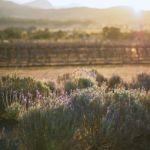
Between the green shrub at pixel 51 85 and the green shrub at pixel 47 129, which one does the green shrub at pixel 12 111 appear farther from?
the green shrub at pixel 47 129

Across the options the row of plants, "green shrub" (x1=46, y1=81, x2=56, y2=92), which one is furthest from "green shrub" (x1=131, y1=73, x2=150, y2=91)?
the row of plants

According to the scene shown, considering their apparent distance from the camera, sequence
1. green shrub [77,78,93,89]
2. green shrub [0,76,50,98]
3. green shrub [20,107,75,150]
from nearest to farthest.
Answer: green shrub [20,107,75,150]
green shrub [0,76,50,98]
green shrub [77,78,93,89]

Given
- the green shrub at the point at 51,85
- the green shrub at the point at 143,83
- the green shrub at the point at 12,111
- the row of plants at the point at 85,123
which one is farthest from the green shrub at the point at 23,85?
the row of plants at the point at 85,123

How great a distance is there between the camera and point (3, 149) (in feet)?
30.5

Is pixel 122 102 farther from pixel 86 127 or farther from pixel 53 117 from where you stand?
pixel 53 117

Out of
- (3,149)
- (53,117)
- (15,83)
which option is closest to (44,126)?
(53,117)

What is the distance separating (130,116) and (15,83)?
644cm

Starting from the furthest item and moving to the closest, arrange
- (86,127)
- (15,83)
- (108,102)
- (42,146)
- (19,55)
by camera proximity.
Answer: (19,55) < (15,83) < (108,102) < (86,127) < (42,146)

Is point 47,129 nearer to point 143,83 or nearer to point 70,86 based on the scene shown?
point 70,86

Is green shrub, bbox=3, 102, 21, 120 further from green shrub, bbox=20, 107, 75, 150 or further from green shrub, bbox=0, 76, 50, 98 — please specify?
green shrub, bbox=20, 107, 75, 150

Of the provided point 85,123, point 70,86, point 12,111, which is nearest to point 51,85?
point 70,86

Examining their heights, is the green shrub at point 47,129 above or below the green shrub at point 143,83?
above

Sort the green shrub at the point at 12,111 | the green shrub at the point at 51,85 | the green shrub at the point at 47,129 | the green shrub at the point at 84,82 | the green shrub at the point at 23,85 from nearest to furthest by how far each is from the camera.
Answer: the green shrub at the point at 47,129, the green shrub at the point at 12,111, the green shrub at the point at 23,85, the green shrub at the point at 51,85, the green shrub at the point at 84,82

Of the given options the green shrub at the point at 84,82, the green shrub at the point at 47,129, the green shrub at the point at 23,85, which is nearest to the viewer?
the green shrub at the point at 47,129
